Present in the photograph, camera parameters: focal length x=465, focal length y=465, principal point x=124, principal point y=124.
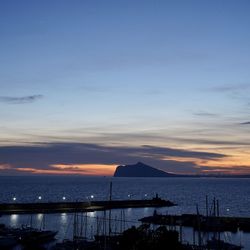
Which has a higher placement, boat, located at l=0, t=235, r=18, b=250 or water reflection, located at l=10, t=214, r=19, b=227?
water reflection, located at l=10, t=214, r=19, b=227

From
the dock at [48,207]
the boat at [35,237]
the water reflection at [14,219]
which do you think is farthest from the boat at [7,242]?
the dock at [48,207]

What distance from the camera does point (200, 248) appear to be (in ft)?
135

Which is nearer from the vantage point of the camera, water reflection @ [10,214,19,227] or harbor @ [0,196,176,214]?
water reflection @ [10,214,19,227]

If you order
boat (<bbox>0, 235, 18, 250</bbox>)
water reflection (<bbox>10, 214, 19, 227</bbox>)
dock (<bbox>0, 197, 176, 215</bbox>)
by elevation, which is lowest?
boat (<bbox>0, 235, 18, 250</bbox>)

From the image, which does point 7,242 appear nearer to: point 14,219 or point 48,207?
point 14,219

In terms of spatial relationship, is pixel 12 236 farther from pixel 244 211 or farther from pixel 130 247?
pixel 244 211

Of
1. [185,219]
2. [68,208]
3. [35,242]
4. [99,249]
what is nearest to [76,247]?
[99,249]

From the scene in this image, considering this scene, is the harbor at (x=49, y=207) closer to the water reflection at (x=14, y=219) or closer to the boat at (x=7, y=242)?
the water reflection at (x=14, y=219)

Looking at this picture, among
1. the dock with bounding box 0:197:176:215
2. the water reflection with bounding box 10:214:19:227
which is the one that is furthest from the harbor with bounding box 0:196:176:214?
the water reflection with bounding box 10:214:19:227

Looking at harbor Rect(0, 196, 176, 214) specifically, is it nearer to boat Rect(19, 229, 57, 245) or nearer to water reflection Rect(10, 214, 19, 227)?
water reflection Rect(10, 214, 19, 227)

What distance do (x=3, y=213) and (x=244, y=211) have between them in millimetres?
59866

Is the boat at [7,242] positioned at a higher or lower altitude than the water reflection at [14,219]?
lower

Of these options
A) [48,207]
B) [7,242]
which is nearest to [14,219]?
[48,207]

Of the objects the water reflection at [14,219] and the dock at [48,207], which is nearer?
the water reflection at [14,219]
